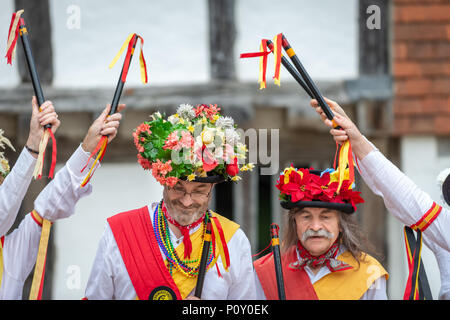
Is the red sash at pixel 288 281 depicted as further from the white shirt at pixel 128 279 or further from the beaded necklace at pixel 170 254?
the beaded necklace at pixel 170 254

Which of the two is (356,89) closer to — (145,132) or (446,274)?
(446,274)

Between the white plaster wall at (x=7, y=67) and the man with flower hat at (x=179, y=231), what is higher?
the white plaster wall at (x=7, y=67)

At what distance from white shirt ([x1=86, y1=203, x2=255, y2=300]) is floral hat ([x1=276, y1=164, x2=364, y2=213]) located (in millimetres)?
422

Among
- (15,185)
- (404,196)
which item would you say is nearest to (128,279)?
(15,185)

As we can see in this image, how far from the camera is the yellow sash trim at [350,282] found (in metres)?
3.27

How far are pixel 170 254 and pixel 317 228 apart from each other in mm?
769

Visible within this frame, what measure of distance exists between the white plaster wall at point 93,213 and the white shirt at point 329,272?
8.64 feet

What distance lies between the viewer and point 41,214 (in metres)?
3.11

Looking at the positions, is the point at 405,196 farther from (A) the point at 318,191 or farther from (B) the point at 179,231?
(B) the point at 179,231

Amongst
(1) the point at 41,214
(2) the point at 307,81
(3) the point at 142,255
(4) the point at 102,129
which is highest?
(2) the point at 307,81

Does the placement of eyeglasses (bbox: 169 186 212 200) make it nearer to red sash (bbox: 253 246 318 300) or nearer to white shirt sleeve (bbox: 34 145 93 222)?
white shirt sleeve (bbox: 34 145 93 222)

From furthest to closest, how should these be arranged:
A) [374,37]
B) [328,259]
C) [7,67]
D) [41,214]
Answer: [7,67] < [374,37] < [328,259] < [41,214]

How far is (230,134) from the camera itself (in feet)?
10.3

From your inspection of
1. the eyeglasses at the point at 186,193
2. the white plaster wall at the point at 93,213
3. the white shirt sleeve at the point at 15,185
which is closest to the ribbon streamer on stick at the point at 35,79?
the white shirt sleeve at the point at 15,185
